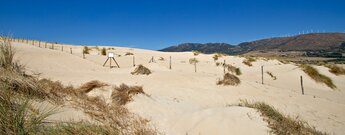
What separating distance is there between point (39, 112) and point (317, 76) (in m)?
22.9

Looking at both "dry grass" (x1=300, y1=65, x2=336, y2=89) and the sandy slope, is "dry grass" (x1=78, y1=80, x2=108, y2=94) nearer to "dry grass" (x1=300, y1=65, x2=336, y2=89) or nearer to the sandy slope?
the sandy slope

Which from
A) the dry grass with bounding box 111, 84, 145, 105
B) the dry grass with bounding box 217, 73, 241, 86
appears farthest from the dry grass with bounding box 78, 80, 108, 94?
the dry grass with bounding box 217, 73, 241, 86

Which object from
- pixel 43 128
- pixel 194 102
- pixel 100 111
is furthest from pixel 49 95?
pixel 194 102

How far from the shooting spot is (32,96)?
5410 mm

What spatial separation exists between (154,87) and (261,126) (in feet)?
24.8

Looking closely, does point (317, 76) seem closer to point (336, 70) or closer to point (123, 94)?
point (336, 70)

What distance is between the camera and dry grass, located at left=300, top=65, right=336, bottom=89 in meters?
21.6

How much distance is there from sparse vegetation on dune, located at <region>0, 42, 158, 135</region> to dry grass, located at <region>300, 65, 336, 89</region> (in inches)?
755

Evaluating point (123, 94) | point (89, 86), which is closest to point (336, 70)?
point (123, 94)

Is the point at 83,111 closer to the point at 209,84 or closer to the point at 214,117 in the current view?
the point at 214,117

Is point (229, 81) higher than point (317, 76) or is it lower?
higher

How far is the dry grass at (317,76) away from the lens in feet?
70.9

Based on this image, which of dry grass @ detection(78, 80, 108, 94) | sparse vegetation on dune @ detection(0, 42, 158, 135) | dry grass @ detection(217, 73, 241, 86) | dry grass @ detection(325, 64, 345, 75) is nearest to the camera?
sparse vegetation on dune @ detection(0, 42, 158, 135)

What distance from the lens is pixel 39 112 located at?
4.50 metres
